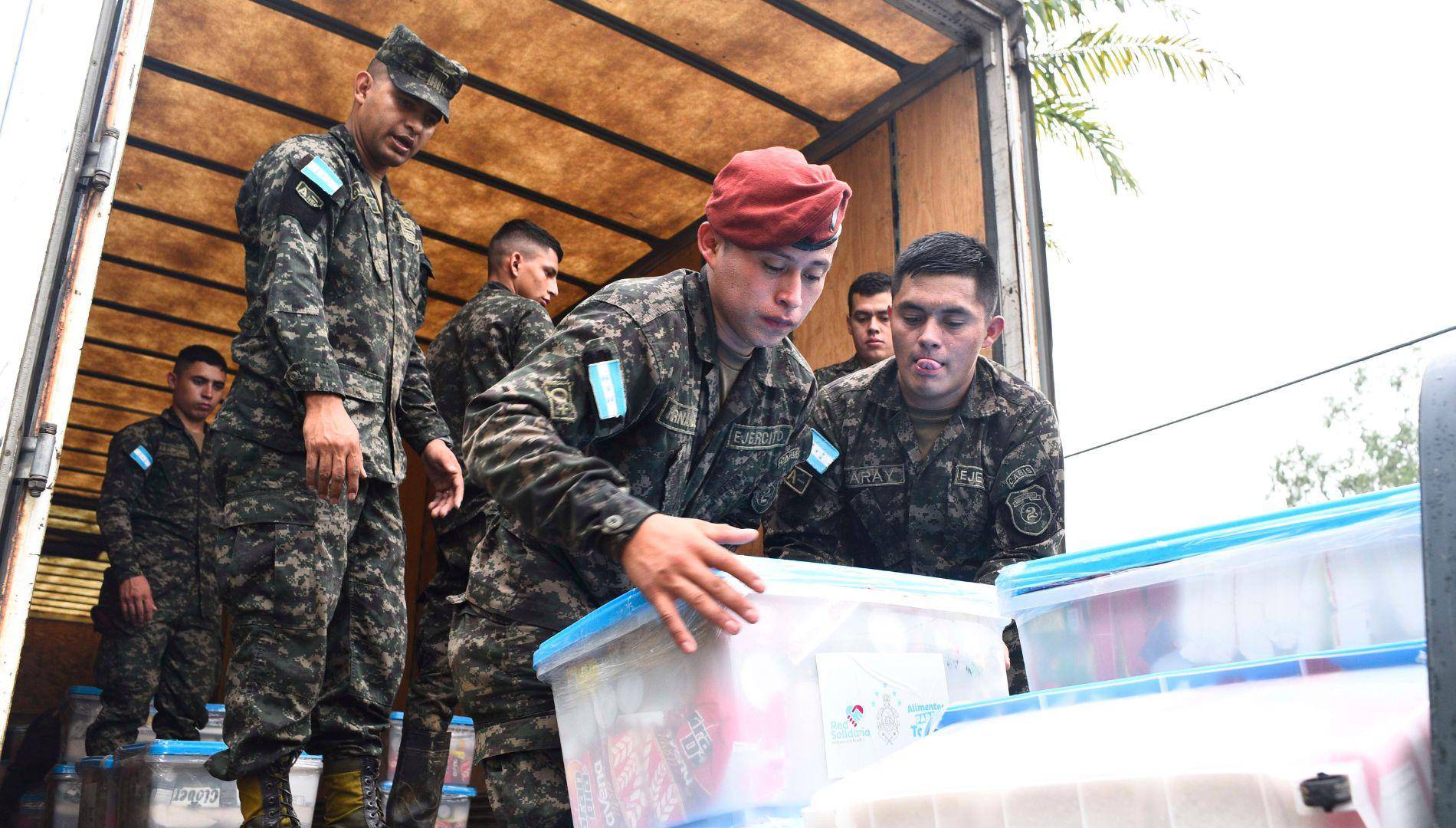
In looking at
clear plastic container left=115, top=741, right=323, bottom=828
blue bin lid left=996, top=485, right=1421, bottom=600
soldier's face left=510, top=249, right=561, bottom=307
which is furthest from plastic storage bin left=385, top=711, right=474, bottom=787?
blue bin lid left=996, top=485, right=1421, bottom=600

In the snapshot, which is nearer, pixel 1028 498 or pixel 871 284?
pixel 1028 498

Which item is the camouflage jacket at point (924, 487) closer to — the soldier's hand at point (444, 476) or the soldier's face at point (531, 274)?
the soldier's hand at point (444, 476)

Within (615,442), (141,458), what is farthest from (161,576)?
(615,442)

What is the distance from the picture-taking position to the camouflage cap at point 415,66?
287cm

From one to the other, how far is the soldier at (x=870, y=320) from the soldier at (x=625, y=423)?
2127mm

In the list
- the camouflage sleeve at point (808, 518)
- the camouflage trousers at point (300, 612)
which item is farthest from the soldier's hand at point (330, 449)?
the camouflage sleeve at point (808, 518)

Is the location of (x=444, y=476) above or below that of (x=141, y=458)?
below

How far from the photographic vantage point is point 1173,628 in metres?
1.18

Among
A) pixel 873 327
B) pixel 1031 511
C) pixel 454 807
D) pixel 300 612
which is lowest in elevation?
pixel 454 807

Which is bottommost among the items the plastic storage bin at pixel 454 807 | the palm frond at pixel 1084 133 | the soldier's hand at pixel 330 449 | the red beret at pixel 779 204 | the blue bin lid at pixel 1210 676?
the plastic storage bin at pixel 454 807

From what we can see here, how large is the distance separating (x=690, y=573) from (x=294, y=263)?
1.69 metres

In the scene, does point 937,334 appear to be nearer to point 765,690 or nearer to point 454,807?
point 765,690

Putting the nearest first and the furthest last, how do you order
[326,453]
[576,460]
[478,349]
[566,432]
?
[576,460] < [566,432] < [326,453] < [478,349]

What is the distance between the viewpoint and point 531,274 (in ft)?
13.2
